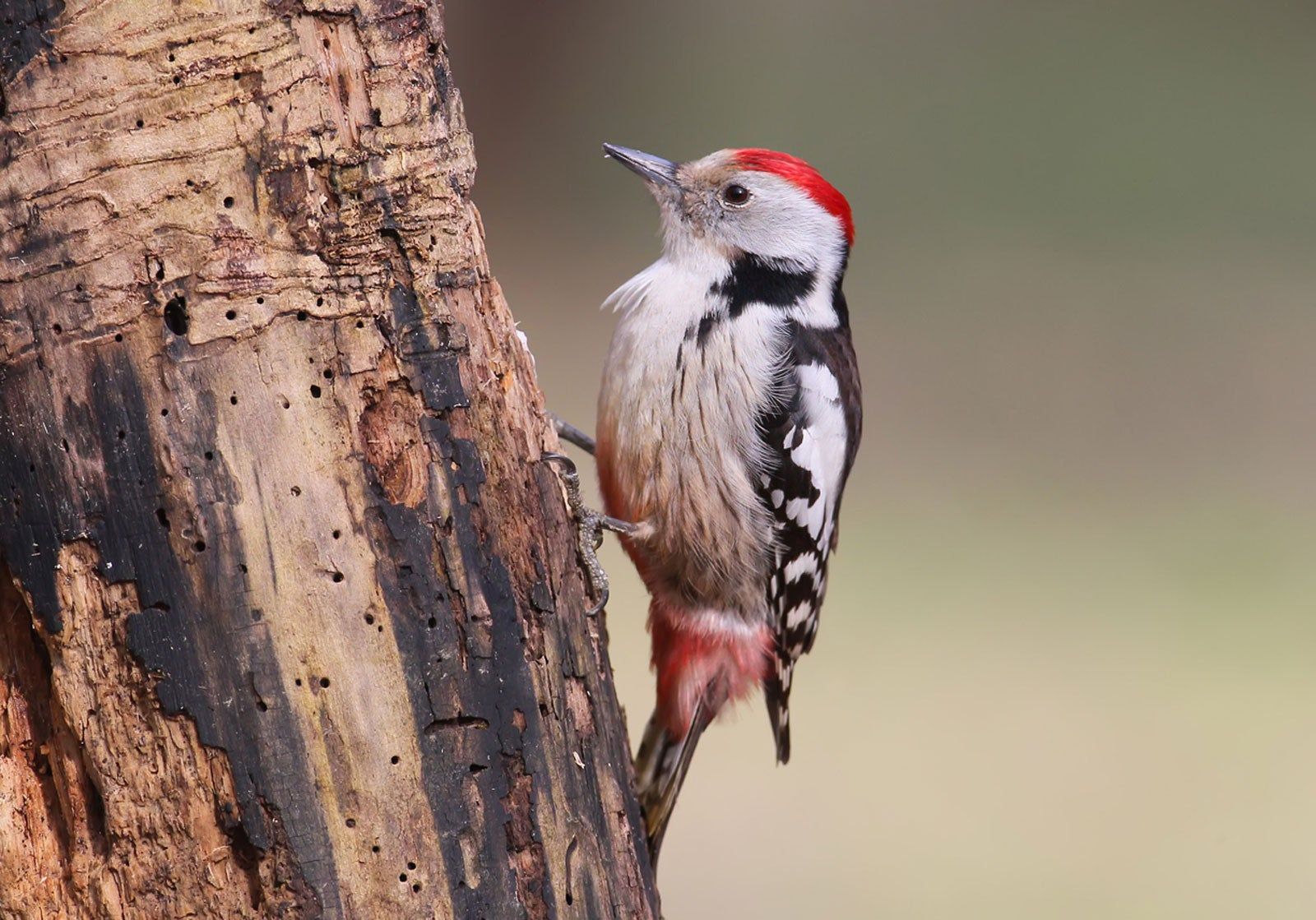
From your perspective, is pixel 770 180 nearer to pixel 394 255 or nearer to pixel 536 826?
pixel 394 255

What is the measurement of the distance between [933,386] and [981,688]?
3077 mm

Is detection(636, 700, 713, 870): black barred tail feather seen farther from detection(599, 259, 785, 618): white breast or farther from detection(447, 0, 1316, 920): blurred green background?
detection(599, 259, 785, 618): white breast

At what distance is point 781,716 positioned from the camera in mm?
3748

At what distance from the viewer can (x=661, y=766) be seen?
340 centimetres

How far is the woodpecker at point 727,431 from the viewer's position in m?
3.31

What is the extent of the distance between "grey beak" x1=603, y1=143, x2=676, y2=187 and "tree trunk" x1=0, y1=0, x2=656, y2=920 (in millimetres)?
1446

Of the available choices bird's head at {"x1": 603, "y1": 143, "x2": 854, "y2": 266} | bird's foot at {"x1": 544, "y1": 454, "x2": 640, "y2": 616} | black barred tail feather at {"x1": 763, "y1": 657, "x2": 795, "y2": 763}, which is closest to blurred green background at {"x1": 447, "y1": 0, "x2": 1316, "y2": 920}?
black barred tail feather at {"x1": 763, "y1": 657, "x2": 795, "y2": 763}

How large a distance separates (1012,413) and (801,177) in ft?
19.1

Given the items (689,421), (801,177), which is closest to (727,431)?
(689,421)

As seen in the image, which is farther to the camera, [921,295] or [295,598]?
[921,295]

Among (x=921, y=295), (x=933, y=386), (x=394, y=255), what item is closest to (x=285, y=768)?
(x=394, y=255)

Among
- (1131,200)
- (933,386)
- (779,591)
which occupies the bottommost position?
(779,591)

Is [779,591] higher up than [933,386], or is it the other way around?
[933,386]

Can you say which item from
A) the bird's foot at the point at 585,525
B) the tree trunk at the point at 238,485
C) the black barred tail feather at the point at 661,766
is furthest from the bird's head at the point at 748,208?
the tree trunk at the point at 238,485
